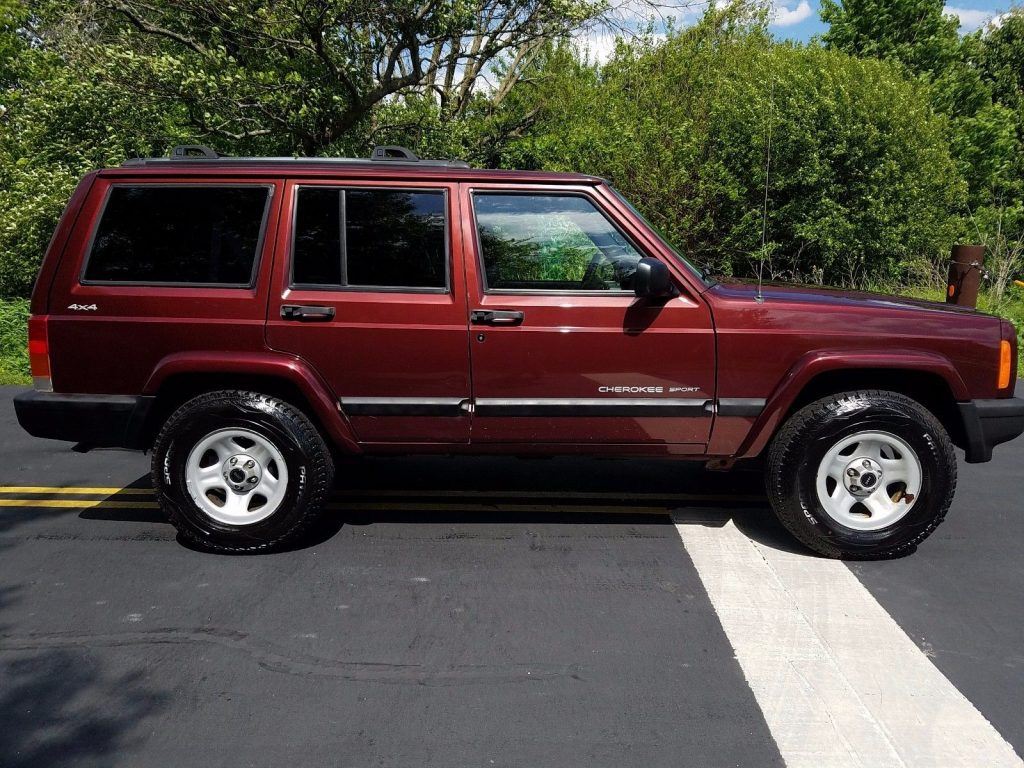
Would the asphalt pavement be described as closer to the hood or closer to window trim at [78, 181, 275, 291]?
the hood

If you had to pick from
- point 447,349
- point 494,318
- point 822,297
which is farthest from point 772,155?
point 447,349

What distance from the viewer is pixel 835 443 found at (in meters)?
4.38

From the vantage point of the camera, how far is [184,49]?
1296 cm

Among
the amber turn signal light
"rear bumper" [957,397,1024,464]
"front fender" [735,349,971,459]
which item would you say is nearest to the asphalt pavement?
"rear bumper" [957,397,1024,464]

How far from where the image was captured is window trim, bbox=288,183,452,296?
442 cm

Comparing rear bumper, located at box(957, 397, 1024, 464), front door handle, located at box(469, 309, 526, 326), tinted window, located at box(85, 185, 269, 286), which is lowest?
rear bumper, located at box(957, 397, 1024, 464)

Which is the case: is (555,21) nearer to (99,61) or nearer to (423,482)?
(99,61)

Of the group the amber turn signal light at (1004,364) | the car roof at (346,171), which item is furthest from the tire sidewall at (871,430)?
the car roof at (346,171)

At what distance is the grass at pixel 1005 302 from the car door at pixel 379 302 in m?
9.59

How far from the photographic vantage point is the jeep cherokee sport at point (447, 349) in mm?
4363

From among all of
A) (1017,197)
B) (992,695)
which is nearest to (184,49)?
(992,695)

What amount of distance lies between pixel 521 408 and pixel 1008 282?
13520 millimetres

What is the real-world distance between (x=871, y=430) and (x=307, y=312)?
2.95 m

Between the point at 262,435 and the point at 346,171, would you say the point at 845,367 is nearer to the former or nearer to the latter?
the point at 346,171
